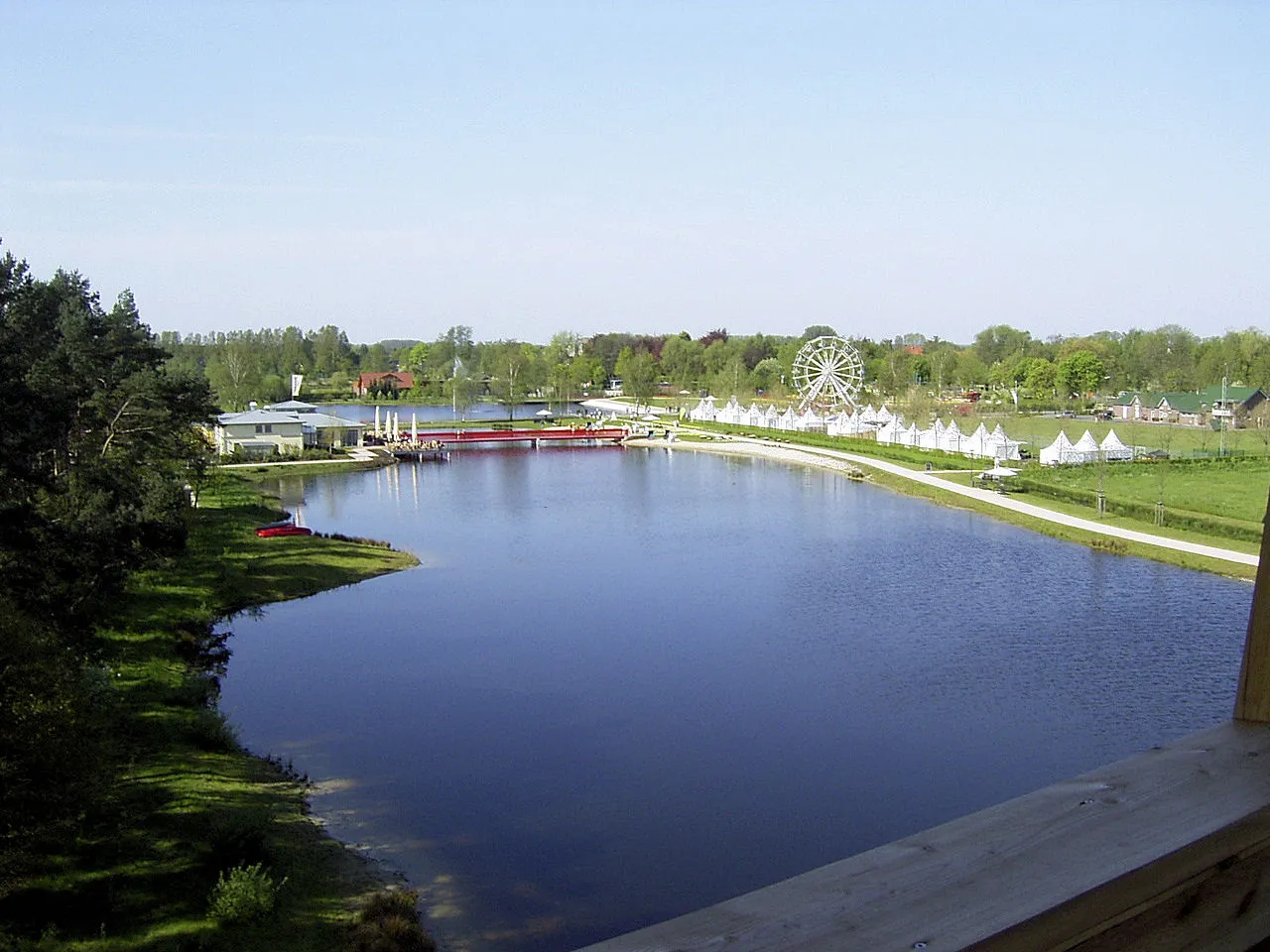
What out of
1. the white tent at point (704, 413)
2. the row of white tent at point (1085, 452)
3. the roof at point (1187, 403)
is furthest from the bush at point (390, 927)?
the white tent at point (704, 413)

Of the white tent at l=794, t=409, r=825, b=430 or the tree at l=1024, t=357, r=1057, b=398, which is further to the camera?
the tree at l=1024, t=357, r=1057, b=398

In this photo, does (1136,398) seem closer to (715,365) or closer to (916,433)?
(916,433)

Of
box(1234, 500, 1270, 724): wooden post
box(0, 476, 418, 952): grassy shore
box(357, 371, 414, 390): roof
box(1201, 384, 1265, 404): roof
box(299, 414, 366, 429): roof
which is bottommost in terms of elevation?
box(0, 476, 418, 952): grassy shore

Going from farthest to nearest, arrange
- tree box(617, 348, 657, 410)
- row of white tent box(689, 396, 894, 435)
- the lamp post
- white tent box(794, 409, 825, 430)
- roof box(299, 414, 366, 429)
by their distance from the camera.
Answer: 1. tree box(617, 348, 657, 410)
2. white tent box(794, 409, 825, 430)
3. row of white tent box(689, 396, 894, 435)
4. roof box(299, 414, 366, 429)
5. the lamp post

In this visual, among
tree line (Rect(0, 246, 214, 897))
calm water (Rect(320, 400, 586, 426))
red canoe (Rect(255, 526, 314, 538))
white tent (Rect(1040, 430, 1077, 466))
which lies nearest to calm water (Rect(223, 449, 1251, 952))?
tree line (Rect(0, 246, 214, 897))

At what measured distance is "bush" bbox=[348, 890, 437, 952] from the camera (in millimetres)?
5688

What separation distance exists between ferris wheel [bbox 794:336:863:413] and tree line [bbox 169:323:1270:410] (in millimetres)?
2281

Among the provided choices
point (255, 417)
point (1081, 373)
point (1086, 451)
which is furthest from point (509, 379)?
point (1086, 451)

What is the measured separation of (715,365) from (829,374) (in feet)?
70.1

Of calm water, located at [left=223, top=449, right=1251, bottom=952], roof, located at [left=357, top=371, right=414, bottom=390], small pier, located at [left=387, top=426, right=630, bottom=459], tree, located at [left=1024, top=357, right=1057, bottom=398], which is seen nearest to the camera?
calm water, located at [left=223, top=449, right=1251, bottom=952]

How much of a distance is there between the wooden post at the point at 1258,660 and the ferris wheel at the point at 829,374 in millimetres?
39814

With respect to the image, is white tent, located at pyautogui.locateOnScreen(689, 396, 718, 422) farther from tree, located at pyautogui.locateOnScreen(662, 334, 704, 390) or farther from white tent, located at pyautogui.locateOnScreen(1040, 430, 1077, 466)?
white tent, located at pyautogui.locateOnScreen(1040, 430, 1077, 466)

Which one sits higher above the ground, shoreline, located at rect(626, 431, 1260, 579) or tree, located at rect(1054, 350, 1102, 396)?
tree, located at rect(1054, 350, 1102, 396)

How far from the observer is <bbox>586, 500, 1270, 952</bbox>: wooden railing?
0.58 m
